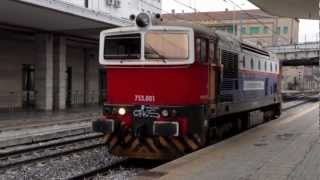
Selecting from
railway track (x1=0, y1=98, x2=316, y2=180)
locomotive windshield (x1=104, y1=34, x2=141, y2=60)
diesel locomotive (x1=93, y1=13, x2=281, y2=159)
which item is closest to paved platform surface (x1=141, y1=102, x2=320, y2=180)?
diesel locomotive (x1=93, y1=13, x2=281, y2=159)

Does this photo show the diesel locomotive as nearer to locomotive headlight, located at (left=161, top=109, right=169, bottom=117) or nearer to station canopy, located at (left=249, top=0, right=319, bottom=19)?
locomotive headlight, located at (left=161, top=109, right=169, bottom=117)

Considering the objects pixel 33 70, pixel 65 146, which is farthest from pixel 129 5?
pixel 65 146

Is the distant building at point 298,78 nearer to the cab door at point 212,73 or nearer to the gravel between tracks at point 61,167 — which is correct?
the cab door at point 212,73

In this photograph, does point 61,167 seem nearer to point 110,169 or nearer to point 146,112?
point 110,169

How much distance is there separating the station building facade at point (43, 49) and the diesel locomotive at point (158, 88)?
12472 mm

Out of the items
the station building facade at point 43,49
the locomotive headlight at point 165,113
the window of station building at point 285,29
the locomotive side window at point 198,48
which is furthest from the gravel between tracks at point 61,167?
the window of station building at point 285,29

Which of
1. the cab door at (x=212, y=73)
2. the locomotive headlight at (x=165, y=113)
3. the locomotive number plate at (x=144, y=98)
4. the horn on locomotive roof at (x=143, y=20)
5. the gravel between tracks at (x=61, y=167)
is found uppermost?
the horn on locomotive roof at (x=143, y=20)

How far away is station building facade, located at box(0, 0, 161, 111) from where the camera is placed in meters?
26.7

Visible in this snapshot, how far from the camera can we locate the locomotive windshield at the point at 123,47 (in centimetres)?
1239

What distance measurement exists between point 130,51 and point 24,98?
23160 millimetres

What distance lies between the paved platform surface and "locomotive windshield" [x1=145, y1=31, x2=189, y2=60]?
6.99ft

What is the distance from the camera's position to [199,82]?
1217 cm

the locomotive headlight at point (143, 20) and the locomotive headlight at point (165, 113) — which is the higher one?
the locomotive headlight at point (143, 20)

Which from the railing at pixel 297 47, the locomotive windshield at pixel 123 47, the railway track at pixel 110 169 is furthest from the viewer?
the railing at pixel 297 47
